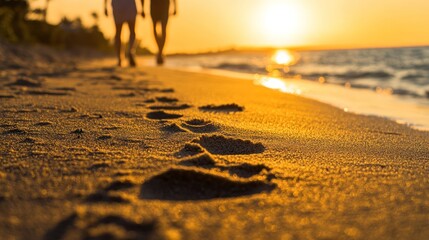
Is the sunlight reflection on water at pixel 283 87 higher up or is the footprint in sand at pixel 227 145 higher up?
the footprint in sand at pixel 227 145

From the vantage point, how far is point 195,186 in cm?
134

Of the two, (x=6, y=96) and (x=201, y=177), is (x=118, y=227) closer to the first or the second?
(x=201, y=177)

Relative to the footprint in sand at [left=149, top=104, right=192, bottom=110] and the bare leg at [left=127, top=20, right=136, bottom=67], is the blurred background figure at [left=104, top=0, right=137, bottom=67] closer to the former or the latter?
the bare leg at [left=127, top=20, right=136, bottom=67]

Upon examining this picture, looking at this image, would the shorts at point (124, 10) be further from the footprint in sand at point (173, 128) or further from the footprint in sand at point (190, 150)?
the footprint in sand at point (190, 150)

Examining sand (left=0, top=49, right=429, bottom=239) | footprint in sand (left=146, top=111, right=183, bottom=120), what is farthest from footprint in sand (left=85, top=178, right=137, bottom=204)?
footprint in sand (left=146, top=111, right=183, bottom=120)

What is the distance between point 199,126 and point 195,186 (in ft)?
3.24

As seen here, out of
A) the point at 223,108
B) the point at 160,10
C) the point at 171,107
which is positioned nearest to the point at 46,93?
the point at 171,107

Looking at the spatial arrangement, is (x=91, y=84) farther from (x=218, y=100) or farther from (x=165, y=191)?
(x=165, y=191)

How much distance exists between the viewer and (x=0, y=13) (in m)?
17.0

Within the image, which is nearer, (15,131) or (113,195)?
(113,195)

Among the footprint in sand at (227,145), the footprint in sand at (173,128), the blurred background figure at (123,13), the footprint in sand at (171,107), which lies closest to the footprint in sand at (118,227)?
the footprint in sand at (227,145)

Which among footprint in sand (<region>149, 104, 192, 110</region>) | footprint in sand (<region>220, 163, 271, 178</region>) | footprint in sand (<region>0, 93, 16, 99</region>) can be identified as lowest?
footprint in sand (<region>220, 163, 271, 178</region>)

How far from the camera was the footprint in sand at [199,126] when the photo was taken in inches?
89.3

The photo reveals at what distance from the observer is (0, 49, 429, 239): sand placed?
105cm
